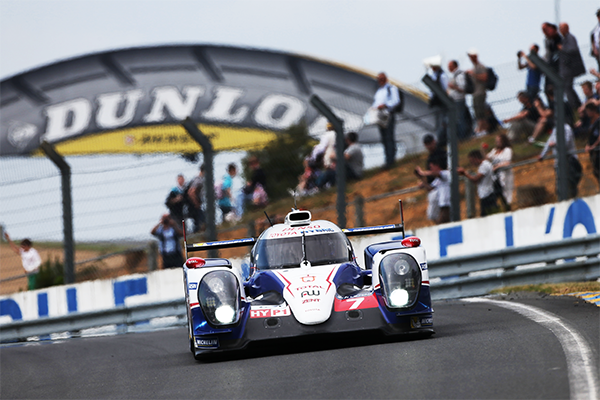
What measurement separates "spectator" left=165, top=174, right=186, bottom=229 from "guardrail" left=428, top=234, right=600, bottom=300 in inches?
142

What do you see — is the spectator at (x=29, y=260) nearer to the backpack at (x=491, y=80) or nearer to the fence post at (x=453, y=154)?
the fence post at (x=453, y=154)

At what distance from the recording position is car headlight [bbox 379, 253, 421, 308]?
7590 millimetres

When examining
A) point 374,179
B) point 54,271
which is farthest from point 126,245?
point 374,179

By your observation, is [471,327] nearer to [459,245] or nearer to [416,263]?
[416,263]

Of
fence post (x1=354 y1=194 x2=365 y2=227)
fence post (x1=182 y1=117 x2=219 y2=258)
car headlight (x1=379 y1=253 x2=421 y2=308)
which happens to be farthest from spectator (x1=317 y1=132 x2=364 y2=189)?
car headlight (x1=379 y1=253 x2=421 y2=308)

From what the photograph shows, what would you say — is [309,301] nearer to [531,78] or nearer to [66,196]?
[531,78]

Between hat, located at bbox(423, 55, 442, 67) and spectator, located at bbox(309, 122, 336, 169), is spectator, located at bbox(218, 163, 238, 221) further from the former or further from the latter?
hat, located at bbox(423, 55, 442, 67)

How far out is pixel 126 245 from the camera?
45.8ft

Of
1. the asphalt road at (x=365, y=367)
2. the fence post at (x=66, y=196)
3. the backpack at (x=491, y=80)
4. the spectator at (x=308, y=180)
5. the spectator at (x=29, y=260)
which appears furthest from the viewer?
the spectator at (x=29, y=260)

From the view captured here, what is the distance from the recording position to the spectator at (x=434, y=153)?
13312 millimetres

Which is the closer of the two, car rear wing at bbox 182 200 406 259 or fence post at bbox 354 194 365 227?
car rear wing at bbox 182 200 406 259

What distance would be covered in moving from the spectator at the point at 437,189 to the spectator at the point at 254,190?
2145mm

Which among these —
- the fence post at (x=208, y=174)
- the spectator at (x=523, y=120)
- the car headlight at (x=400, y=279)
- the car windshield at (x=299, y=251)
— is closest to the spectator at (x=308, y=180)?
the fence post at (x=208, y=174)

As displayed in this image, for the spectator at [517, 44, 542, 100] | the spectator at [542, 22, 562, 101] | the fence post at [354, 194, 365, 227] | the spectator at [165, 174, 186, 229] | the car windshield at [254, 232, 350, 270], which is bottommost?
the car windshield at [254, 232, 350, 270]
